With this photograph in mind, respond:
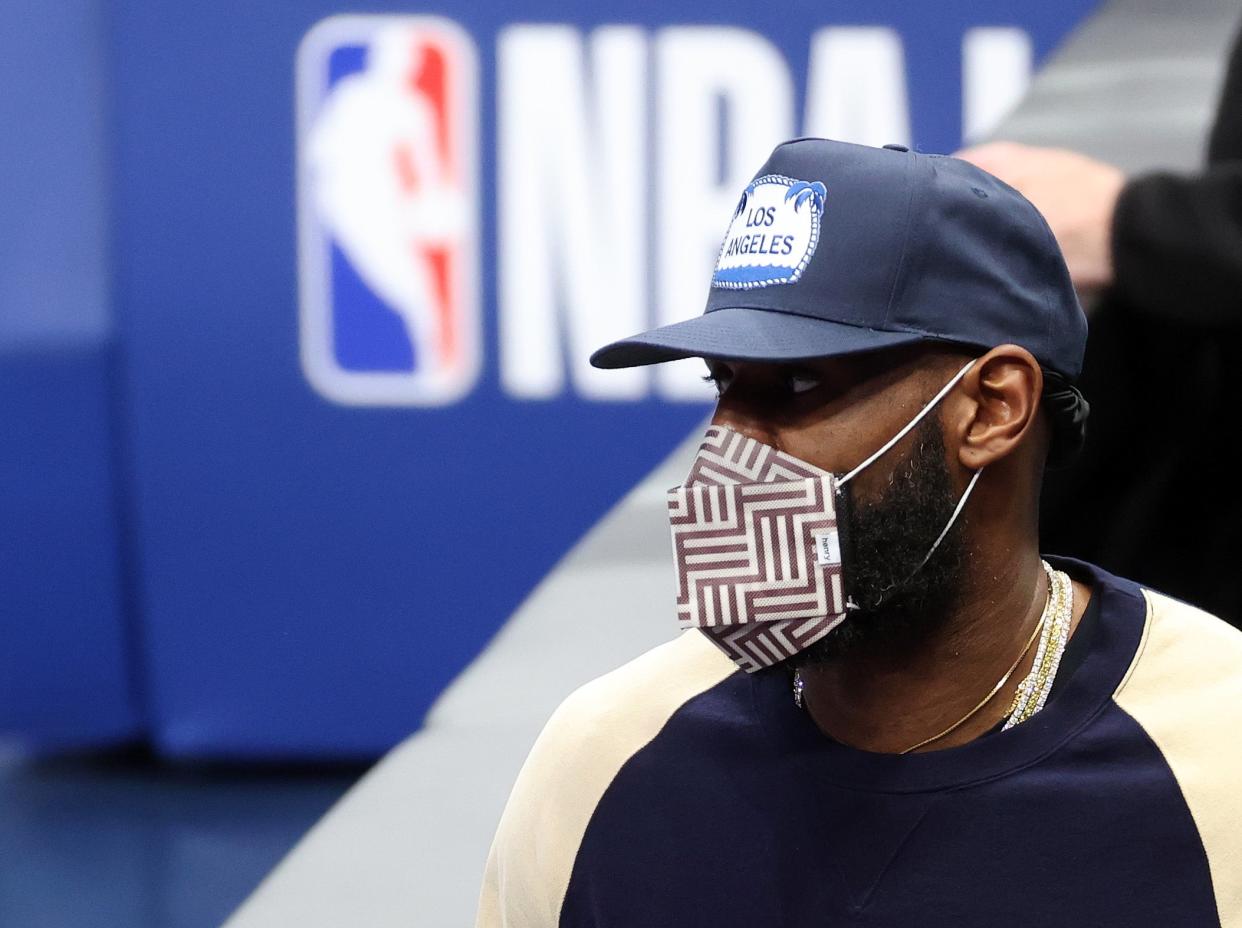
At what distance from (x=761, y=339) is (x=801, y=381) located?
0.06 m

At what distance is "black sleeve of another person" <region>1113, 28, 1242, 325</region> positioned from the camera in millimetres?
2051

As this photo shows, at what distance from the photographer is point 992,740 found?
126cm

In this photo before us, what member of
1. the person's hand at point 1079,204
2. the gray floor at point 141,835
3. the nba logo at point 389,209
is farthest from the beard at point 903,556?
the nba logo at point 389,209

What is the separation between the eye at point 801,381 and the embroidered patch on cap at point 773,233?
0.07 m

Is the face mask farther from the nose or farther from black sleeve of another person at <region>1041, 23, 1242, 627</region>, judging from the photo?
black sleeve of another person at <region>1041, 23, 1242, 627</region>

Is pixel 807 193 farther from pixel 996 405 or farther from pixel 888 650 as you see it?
pixel 888 650

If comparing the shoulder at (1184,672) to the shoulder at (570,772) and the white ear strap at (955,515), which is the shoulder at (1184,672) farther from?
the shoulder at (570,772)

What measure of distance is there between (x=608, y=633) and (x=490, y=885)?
2.68 ft

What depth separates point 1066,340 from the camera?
1.33 m

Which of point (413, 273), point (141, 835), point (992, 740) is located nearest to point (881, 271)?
point (992, 740)

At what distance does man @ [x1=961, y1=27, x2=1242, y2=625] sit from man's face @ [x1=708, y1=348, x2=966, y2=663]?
88 cm

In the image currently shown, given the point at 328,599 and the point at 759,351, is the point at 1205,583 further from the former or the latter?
the point at 328,599

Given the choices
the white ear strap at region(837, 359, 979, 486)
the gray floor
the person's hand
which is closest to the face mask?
the white ear strap at region(837, 359, 979, 486)

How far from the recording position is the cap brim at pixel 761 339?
4.04 ft
